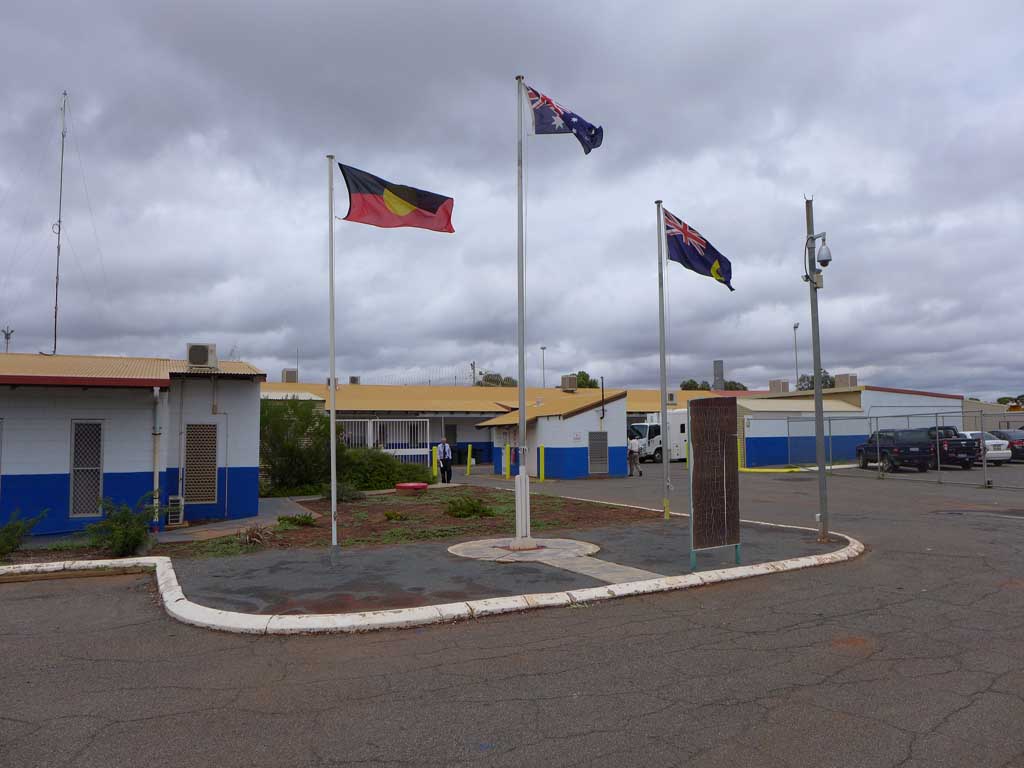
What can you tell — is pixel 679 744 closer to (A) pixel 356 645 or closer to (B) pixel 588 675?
(B) pixel 588 675

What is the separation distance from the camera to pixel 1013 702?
505 centimetres

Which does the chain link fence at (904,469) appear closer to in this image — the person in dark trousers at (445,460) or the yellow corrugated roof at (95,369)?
the person in dark trousers at (445,460)

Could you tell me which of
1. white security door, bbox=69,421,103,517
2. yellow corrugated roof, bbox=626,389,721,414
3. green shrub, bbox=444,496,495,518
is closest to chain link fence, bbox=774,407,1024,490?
yellow corrugated roof, bbox=626,389,721,414

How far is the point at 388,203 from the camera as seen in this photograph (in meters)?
10.4

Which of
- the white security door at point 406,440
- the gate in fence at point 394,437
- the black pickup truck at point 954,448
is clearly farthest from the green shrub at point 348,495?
the black pickup truck at point 954,448

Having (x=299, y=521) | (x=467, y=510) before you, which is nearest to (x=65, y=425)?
(x=299, y=521)

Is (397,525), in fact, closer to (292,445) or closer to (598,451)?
(292,445)

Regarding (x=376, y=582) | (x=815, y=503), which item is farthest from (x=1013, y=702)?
(x=815, y=503)

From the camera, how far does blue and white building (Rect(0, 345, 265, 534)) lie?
13.6 meters

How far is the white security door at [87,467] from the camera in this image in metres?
14.2

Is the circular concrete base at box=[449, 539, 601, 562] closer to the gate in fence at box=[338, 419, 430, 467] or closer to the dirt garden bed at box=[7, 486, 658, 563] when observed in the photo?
the dirt garden bed at box=[7, 486, 658, 563]

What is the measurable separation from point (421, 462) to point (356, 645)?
22297 mm

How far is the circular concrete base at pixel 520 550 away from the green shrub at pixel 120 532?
15.0 ft

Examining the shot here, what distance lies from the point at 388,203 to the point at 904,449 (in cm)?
2679
